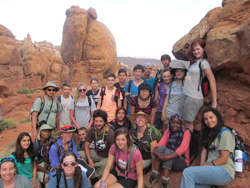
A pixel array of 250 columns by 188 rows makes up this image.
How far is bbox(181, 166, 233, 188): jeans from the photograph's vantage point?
7.69ft

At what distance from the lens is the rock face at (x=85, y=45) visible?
13594 mm

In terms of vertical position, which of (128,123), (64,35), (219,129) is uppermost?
(64,35)

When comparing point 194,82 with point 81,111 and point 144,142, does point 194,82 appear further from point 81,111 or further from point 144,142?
point 81,111

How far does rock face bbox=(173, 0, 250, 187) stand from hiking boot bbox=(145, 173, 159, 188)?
4.60 feet

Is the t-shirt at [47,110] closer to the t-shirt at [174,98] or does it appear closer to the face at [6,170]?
the face at [6,170]

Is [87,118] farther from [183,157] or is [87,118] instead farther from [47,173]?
[183,157]

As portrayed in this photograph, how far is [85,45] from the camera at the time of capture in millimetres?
13906

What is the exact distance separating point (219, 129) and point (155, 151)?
45.1 inches

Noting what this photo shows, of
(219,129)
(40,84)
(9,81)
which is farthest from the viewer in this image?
(40,84)

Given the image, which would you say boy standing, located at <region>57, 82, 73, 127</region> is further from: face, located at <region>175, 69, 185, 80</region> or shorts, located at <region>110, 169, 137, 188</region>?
face, located at <region>175, 69, 185, 80</region>

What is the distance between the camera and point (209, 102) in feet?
11.5

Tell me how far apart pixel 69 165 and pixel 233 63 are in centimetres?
335

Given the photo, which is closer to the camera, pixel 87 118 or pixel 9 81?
pixel 87 118

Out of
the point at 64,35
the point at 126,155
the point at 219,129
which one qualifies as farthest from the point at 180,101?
the point at 64,35
